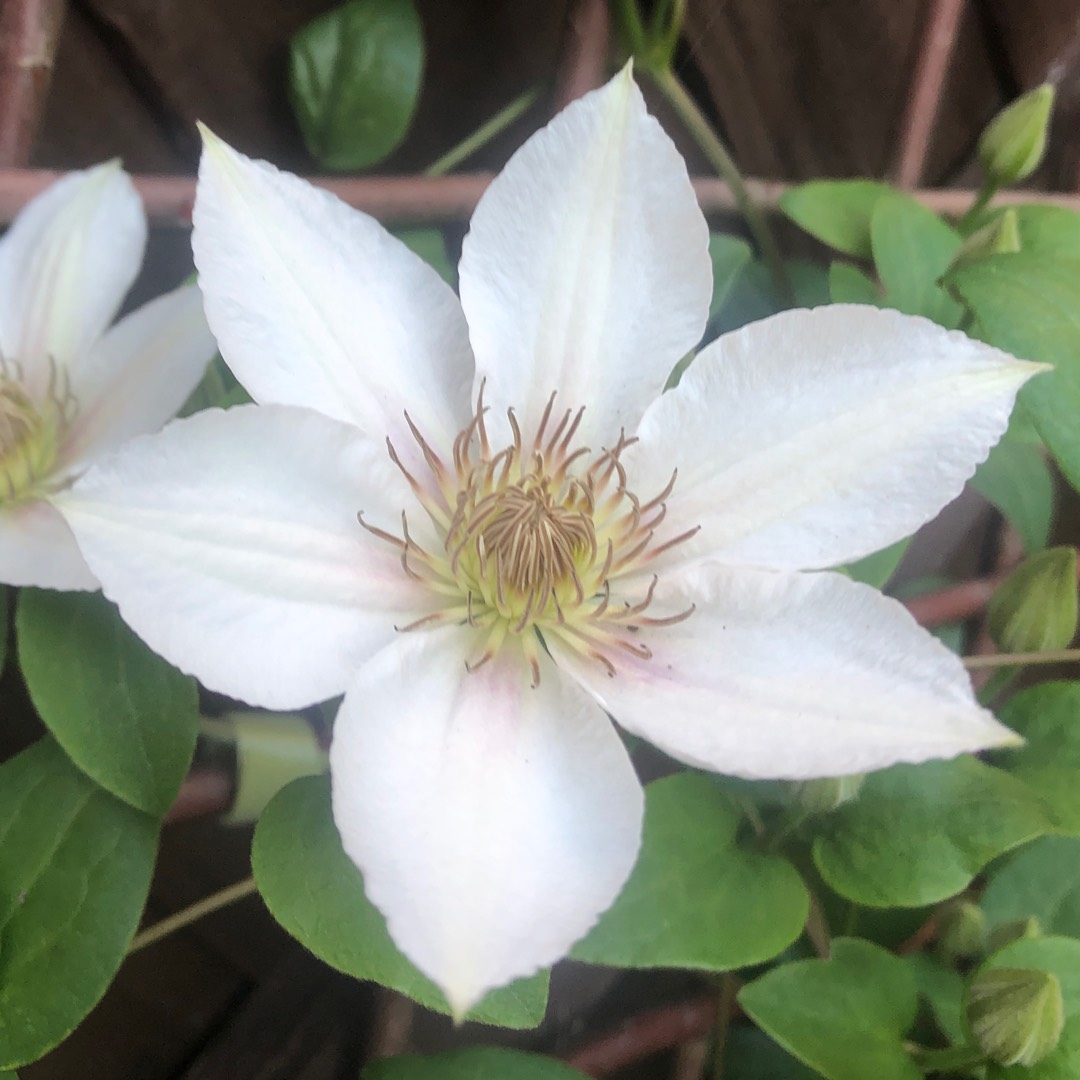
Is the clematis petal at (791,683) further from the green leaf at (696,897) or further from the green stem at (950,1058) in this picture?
the green stem at (950,1058)

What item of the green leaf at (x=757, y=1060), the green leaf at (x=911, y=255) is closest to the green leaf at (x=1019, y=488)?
the green leaf at (x=911, y=255)

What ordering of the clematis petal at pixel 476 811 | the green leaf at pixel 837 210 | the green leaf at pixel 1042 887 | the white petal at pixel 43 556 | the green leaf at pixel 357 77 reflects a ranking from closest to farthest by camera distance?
the clematis petal at pixel 476 811
the white petal at pixel 43 556
the green leaf at pixel 1042 887
the green leaf at pixel 837 210
the green leaf at pixel 357 77

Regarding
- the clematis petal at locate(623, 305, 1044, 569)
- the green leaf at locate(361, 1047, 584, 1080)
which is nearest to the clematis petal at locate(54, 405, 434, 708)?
the clematis petal at locate(623, 305, 1044, 569)

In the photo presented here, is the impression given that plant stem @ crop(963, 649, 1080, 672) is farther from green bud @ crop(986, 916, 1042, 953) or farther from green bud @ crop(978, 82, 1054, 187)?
green bud @ crop(978, 82, 1054, 187)

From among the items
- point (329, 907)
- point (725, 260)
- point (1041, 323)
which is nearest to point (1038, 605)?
point (1041, 323)

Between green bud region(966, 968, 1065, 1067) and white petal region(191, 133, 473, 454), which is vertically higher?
white petal region(191, 133, 473, 454)

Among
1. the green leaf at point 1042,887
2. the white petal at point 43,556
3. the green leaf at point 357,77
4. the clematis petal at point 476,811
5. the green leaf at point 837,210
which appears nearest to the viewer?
the clematis petal at point 476,811
